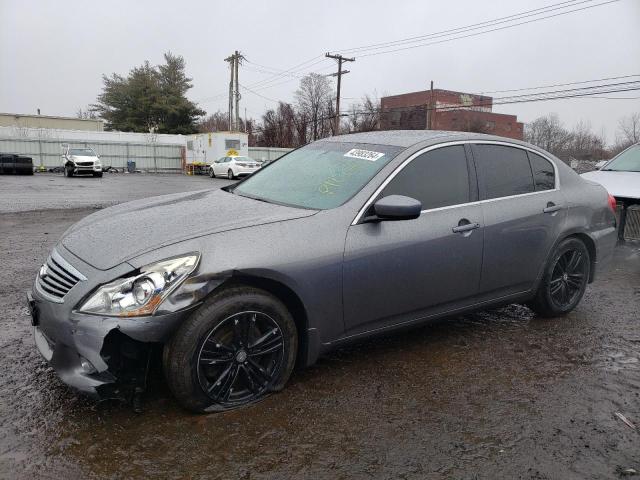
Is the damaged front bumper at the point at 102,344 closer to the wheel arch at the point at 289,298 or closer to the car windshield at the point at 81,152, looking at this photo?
the wheel arch at the point at 289,298

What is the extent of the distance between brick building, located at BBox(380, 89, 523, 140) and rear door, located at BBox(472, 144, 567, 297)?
5510 cm

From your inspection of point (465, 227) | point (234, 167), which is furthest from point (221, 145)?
point (465, 227)

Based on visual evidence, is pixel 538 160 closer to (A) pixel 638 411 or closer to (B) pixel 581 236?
(B) pixel 581 236

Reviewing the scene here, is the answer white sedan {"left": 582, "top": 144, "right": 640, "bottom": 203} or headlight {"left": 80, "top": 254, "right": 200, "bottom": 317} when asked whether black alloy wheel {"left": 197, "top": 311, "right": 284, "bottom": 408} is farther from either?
white sedan {"left": 582, "top": 144, "right": 640, "bottom": 203}

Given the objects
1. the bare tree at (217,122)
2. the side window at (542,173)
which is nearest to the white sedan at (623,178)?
the side window at (542,173)

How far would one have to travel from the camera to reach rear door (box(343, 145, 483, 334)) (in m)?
3.14

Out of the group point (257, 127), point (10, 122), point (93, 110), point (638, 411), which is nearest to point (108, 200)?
point (638, 411)

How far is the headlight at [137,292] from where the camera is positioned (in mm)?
2527

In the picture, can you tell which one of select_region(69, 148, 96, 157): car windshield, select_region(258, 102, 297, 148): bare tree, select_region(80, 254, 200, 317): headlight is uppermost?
select_region(258, 102, 297, 148): bare tree

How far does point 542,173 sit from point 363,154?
1.71 meters

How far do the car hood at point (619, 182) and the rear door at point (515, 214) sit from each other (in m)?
3.35

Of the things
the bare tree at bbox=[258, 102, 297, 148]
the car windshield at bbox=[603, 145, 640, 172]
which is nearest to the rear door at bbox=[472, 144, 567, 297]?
the car windshield at bbox=[603, 145, 640, 172]

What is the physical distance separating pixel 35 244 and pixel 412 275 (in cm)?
632

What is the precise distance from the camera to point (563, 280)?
4.49 meters
